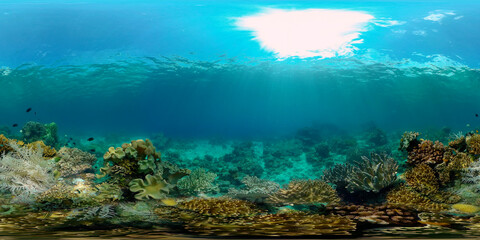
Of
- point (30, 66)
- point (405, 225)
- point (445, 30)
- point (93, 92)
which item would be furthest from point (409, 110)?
point (405, 225)

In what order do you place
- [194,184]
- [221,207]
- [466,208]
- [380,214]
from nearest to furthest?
[380,214] → [466,208] → [221,207] → [194,184]

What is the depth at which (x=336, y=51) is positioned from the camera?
34625mm

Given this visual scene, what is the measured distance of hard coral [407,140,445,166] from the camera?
7.79 metres

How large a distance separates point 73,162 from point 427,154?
11.7 meters

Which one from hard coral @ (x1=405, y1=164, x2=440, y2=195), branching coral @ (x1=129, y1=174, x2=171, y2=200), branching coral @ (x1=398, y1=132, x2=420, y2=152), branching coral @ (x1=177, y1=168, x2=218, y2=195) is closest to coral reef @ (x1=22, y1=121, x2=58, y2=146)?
branching coral @ (x1=177, y1=168, x2=218, y2=195)

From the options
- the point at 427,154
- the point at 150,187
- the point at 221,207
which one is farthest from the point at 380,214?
the point at 150,187

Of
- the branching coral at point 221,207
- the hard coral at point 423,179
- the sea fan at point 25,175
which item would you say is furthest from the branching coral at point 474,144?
the sea fan at point 25,175

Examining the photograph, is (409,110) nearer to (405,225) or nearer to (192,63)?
(192,63)

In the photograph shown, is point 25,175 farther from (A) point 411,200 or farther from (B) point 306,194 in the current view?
(A) point 411,200

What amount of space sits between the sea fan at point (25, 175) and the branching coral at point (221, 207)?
138 inches

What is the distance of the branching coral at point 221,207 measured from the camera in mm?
6172

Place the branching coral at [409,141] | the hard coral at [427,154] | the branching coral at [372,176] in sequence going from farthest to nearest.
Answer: the branching coral at [409,141] < the hard coral at [427,154] < the branching coral at [372,176]

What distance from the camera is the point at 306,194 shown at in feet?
24.9

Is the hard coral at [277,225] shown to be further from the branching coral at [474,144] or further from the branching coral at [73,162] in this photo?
the branching coral at [73,162]
